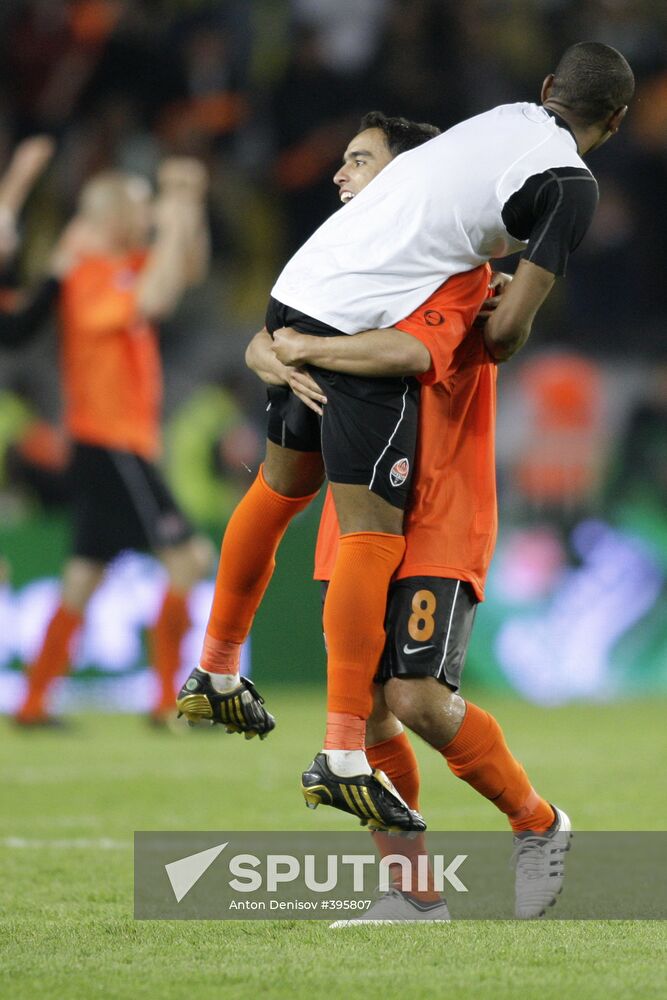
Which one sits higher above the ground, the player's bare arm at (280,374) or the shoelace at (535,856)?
the player's bare arm at (280,374)

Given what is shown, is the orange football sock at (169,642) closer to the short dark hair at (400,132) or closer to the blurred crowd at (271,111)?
the blurred crowd at (271,111)

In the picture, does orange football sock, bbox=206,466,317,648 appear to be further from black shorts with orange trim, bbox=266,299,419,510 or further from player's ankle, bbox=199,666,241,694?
black shorts with orange trim, bbox=266,299,419,510

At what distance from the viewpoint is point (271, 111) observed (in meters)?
12.6

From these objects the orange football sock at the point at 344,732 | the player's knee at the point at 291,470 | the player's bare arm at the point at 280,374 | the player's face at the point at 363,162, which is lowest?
the orange football sock at the point at 344,732

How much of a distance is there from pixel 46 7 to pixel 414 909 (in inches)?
413

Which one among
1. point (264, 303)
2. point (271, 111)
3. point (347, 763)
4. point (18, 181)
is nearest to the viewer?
point (347, 763)

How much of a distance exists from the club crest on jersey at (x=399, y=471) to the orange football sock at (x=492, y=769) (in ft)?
1.75

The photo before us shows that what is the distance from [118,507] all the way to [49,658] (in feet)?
2.78

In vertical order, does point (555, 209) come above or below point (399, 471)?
above

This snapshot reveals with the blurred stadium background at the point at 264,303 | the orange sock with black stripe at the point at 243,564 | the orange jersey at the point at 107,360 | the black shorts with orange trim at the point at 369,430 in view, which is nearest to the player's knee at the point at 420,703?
the black shorts with orange trim at the point at 369,430

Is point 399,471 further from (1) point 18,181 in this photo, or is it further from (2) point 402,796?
(1) point 18,181

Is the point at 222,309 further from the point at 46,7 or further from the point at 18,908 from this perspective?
the point at 18,908

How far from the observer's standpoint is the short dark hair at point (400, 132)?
3.53 meters

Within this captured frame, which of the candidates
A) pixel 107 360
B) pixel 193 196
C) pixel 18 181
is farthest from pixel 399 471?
pixel 107 360
